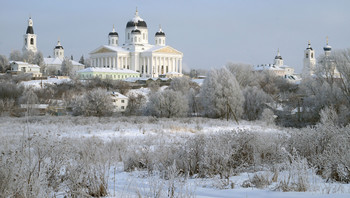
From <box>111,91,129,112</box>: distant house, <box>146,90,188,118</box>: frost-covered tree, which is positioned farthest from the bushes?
<box>111,91,129,112</box>: distant house

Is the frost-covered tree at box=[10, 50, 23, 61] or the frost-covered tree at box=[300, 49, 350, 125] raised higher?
the frost-covered tree at box=[10, 50, 23, 61]

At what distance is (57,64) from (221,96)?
66.3m

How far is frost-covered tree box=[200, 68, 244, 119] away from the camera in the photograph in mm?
34100

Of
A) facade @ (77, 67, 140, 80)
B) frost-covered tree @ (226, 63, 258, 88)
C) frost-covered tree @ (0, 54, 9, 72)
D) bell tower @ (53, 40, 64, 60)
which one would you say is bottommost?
frost-covered tree @ (226, 63, 258, 88)

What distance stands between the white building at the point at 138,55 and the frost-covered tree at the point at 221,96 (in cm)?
4593

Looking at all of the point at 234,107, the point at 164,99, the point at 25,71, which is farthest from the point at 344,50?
the point at 25,71

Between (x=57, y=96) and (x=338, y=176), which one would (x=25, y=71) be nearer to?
(x=57, y=96)

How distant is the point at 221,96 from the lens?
34.6 m

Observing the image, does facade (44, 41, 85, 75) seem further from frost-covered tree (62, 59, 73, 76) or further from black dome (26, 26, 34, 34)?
black dome (26, 26, 34, 34)

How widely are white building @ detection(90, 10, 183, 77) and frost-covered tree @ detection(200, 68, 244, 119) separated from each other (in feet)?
151

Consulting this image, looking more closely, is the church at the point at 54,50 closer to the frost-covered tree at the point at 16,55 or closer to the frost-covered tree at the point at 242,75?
the frost-covered tree at the point at 16,55

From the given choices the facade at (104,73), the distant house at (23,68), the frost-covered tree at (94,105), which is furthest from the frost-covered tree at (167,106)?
the distant house at (23,68)

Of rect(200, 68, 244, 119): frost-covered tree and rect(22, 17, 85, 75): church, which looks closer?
rect(200, 68, 244, 119): frost-covered tree

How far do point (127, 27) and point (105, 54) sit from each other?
29.6 ft
